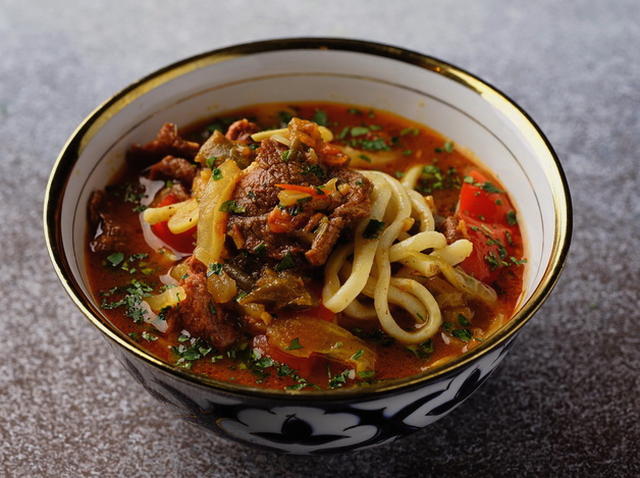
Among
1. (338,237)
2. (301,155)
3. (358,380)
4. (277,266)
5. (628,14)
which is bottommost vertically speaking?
(358,380)

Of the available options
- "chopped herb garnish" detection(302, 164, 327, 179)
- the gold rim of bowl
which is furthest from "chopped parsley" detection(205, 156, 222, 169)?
the gold rim of bowl

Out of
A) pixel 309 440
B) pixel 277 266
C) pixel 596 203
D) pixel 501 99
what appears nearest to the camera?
pixel 309 440

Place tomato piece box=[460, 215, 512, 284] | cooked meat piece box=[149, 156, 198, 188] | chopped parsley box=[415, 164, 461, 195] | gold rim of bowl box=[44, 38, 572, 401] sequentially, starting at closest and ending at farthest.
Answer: gold rim of bowl box=[44, 38, 572, 401]
tomato piece box=[460, 215, 512, 284]
cooked meat piece box=[149, 156, 198, 188]
chopped parsley box=[415, 164, 461, 195]

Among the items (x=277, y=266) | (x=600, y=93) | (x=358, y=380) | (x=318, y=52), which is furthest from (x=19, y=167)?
(x=600, y=93)

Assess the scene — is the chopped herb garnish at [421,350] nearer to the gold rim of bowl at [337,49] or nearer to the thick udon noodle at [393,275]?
the thick udon noodle at [393,275]

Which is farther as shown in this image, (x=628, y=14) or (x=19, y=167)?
(x=628, y=14)

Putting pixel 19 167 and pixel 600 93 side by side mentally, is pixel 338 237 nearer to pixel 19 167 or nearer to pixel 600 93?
pixel 19 167

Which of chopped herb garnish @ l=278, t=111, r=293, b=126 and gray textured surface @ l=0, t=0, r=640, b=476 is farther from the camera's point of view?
chopped herb garnish @ l=278, t=111, r=293, b=126

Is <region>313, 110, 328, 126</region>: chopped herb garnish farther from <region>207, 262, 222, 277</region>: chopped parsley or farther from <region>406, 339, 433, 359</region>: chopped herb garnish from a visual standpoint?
<region>406, 339, 433, 359</region>: chopped herb garnish
